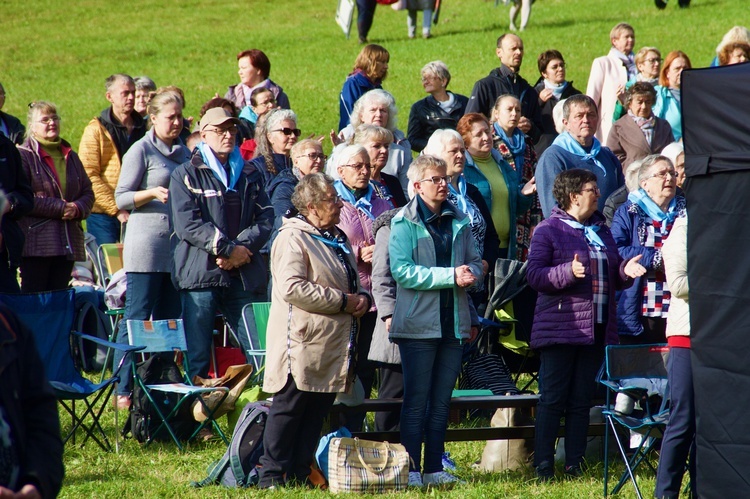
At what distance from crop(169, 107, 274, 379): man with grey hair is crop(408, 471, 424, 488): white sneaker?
5.38 ft

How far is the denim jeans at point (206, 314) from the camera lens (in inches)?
280

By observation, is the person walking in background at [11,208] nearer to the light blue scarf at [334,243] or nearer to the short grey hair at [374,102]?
the light blue scarf at [334,243]

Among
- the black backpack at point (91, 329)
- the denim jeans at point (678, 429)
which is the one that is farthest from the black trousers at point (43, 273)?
the denim jeans at point (678, 429)

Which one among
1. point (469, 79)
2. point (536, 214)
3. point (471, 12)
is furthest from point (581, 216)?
point (471, 12)

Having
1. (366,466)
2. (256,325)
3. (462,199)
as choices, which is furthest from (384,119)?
(366,466)

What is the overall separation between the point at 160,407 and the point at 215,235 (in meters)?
1.15

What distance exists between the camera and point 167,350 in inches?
276

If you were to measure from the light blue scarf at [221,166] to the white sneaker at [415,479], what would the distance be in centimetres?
227

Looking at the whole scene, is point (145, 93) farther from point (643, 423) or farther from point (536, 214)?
point (643, 423)

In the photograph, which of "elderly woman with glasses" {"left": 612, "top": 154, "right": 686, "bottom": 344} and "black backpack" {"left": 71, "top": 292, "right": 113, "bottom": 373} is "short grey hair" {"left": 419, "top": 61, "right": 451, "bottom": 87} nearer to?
"elderly woman with glasses" {"left": 612, "top": 154, "right": 686, "bottom": 344}

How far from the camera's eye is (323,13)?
1186 inches

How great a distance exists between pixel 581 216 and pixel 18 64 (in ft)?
67.6

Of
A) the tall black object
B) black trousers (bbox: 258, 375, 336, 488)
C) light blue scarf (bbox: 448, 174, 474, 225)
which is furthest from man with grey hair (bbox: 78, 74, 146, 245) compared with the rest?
the tall black object

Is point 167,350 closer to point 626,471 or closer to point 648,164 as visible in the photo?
point 626,471
